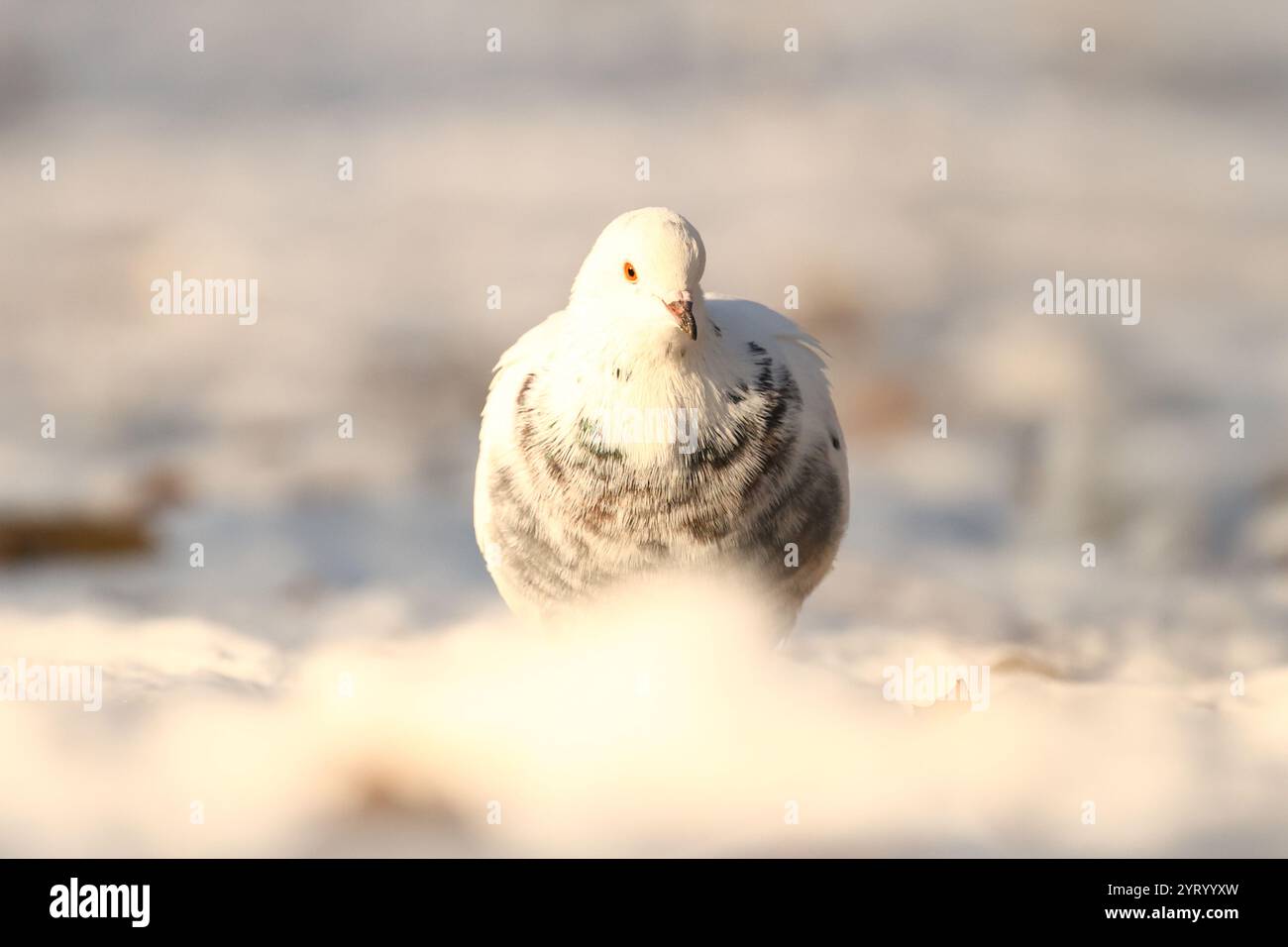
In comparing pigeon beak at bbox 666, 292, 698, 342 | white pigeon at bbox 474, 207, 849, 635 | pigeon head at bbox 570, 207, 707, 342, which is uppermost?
pigeon head at bbox 570, 207, 707, 342

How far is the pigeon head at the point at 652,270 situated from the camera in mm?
6254

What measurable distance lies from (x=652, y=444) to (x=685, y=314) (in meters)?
0.57

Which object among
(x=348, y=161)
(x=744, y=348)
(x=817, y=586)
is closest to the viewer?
(x=744, y=348)

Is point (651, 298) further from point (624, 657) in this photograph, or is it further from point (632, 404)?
point (624, 657)

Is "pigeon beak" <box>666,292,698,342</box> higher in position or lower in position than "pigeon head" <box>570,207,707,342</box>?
lower

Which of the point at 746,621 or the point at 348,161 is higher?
the point at 348,161

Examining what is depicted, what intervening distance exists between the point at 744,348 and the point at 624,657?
134 cm

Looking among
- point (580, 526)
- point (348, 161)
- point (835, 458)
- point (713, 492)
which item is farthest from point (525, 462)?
point (348, 161)

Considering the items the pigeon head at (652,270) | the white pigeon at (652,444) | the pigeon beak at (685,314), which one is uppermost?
the pigeon head at (652,270)

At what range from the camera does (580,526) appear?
21.9 feet

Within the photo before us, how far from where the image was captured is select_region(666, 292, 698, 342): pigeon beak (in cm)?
619

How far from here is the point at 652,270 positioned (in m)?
6.27

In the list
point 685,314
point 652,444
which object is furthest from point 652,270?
point 652,444

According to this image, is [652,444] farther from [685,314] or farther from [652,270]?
[652,270]
